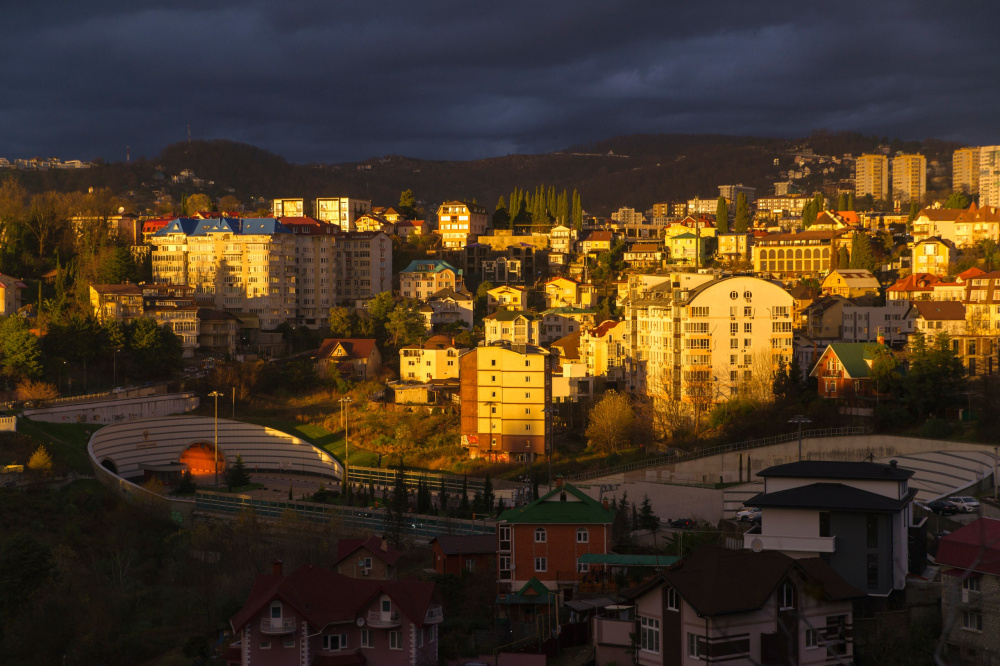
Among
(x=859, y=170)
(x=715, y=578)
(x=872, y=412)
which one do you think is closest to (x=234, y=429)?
(x=872, y=412)

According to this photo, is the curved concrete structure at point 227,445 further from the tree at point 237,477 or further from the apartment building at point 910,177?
the apartment building at point 910,177

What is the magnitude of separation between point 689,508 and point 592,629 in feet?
47.5

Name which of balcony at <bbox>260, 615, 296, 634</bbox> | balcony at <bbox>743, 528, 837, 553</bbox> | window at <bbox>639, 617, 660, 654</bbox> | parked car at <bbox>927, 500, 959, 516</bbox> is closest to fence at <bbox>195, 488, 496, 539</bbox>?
balcony at <bbox>743, 528, 837, 553</bbox>

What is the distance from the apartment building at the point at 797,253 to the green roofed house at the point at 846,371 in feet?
91.4

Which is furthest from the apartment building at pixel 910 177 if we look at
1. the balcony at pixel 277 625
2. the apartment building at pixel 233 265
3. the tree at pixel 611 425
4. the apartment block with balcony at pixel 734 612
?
the balcony at pixel 277 625

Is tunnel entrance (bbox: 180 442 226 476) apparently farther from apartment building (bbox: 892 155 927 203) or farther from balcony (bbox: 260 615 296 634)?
apartment building (bbox: 892 155 927 203)

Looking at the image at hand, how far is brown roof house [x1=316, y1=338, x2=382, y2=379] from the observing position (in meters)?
59.1

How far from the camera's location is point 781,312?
158 feet

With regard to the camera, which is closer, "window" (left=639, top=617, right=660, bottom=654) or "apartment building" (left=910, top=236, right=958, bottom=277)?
"window" (left=639, top=617, right=660, bottom=654)

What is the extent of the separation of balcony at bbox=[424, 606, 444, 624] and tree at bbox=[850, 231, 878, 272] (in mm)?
55134

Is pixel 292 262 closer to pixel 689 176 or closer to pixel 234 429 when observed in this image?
pixel 234 429

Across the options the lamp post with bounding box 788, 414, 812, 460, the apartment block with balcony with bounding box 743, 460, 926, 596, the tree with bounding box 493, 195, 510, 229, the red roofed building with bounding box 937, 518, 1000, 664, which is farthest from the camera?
the tree with bounding box 493, 195, 510, 229

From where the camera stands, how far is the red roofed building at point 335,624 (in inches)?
836

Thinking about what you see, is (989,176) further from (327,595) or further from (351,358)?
(327,595)
